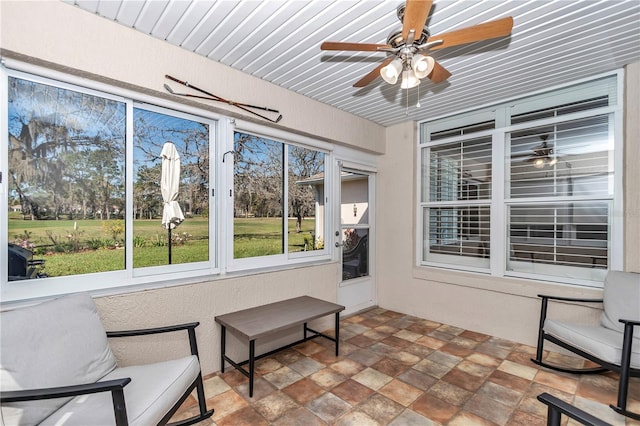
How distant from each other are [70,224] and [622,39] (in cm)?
429

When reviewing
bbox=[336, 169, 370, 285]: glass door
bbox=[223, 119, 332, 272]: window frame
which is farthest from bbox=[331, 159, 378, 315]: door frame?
bbox=[223, 119, 332, 272]: window frame

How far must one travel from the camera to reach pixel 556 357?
288 cm

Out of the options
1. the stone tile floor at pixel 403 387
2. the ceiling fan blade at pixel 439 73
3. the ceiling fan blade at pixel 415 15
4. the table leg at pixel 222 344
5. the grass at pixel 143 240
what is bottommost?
the stone tile floor at pixel 403 387

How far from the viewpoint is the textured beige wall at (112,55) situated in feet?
5.65

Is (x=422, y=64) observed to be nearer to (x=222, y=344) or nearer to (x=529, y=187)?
(x=529, y=187)

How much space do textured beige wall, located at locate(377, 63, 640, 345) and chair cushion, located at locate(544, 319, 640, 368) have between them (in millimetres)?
536

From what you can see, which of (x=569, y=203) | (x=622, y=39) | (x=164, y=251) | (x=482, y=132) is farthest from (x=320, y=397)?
(x=622, y=39)

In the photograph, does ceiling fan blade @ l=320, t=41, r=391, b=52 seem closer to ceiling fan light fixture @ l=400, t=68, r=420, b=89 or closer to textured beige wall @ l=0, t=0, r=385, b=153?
ceiling fan light fixture @ l=400, t=68, r=420, b=89

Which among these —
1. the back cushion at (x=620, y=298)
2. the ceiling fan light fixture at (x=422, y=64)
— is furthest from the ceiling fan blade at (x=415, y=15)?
the back cushion at (x=620, y=298)

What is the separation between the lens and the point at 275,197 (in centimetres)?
322

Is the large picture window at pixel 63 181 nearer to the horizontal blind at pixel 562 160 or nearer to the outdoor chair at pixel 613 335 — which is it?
the outdoor chair at pixel 613 335

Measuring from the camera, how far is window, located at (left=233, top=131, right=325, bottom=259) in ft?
9.55

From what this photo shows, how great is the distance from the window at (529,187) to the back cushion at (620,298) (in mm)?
292

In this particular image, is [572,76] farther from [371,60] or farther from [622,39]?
[371,60]
